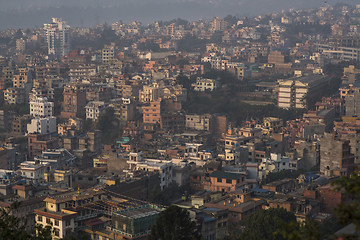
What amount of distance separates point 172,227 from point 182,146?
10.5 m

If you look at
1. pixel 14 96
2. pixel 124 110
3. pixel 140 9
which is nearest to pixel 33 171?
pixel 124 110

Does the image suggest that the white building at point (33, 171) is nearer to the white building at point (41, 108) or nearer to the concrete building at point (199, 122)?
the concrete building at point (199, 122)

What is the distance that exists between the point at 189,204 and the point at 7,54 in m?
39.7

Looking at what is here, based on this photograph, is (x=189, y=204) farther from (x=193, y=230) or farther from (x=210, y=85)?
(x=210, y=85)

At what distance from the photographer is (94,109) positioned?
29266 mm

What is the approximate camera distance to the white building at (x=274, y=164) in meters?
20.8

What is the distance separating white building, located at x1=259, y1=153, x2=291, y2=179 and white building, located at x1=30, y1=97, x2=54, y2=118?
11.9 metres

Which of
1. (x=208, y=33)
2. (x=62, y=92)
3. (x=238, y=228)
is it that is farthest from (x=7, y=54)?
(x=238, y=228)

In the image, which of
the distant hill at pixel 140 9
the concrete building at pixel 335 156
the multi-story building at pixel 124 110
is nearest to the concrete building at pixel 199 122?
the multi-story building at pixel 124 110

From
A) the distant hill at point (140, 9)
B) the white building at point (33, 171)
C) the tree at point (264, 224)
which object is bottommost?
the white building at point (33, 171)

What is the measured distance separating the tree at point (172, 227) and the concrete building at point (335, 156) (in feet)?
24.3

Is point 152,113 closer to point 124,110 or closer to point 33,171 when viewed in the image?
point 124,110

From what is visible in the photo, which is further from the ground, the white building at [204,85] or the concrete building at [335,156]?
the white building at [204,85]

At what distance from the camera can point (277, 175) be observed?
64.9 feet
